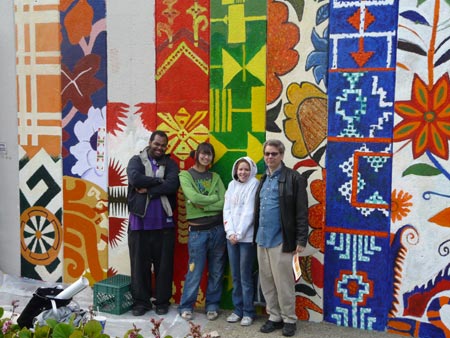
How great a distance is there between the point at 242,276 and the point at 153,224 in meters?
1.04

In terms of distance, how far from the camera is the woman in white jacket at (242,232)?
16.5 ft

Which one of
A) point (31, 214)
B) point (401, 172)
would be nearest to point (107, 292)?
point (31, 214)

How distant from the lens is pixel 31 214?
6387 millimetres

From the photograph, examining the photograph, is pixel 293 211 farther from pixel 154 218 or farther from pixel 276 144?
pixel 154 218

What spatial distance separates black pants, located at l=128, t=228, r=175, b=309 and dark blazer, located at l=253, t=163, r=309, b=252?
4.27ft

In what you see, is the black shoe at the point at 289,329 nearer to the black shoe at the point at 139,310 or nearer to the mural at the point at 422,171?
the mural at the point at 422,171

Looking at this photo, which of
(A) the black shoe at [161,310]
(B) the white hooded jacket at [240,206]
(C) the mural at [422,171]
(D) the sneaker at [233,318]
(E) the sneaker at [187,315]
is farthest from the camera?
(A) the black shoe at [161,310]

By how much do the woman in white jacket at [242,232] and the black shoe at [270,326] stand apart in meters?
0.20

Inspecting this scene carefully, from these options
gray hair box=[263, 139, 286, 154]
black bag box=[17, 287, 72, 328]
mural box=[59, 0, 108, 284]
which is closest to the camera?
black bag box=[17, 287, 72, 328]

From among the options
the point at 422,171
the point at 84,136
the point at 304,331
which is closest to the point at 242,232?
the point at 304,331

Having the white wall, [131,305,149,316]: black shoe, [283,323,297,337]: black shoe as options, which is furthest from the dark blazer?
the white wall

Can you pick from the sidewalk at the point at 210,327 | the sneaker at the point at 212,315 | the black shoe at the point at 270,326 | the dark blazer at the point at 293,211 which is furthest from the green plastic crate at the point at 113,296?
the dark blazer at the point at 293,211

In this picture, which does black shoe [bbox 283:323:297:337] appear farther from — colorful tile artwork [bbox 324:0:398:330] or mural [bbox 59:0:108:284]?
mural [bbox 59:0:108:284]

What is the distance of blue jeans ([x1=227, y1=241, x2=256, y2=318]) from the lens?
5.07 metres
